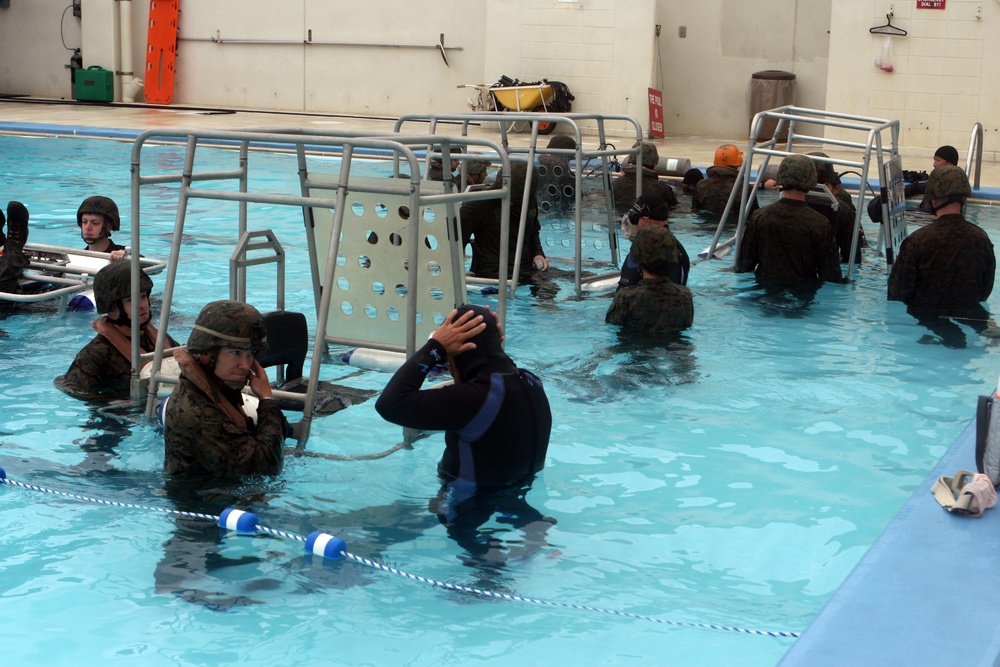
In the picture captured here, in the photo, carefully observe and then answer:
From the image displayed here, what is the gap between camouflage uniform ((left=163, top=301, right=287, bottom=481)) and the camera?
14.4ft

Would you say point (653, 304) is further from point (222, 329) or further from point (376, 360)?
point (222, 329)

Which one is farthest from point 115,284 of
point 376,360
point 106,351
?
point 376,360

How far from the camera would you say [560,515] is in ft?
16.4

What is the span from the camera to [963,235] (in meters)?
8.27

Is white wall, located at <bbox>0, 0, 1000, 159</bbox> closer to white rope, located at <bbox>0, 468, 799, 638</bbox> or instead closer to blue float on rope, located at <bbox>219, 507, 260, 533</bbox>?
white rope, located at <bbox>0, 468, 799, 638</bbox>

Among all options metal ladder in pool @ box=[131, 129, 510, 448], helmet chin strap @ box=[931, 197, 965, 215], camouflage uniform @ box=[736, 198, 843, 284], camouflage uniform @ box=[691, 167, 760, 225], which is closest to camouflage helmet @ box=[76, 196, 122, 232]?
metal ladder in pool @ box=[131, 129, 510, 448]

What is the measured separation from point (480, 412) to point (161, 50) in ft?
74.9

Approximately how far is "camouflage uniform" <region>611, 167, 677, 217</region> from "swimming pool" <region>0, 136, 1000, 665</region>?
370 cm

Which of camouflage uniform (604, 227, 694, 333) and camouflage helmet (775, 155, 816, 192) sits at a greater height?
camouflage helmet (775, 155, 816, 192)

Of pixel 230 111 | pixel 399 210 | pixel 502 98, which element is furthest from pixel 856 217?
pixel 230 111

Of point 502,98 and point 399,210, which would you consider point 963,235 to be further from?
point 502,98

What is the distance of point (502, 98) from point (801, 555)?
1654cm

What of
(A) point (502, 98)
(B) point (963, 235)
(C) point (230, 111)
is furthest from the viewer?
(C) point (230, 111)

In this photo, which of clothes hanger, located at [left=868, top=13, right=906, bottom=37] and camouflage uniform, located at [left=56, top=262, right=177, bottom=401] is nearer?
camouflage uniform, located at [left=56, top=262, right=177, bottom=401]
